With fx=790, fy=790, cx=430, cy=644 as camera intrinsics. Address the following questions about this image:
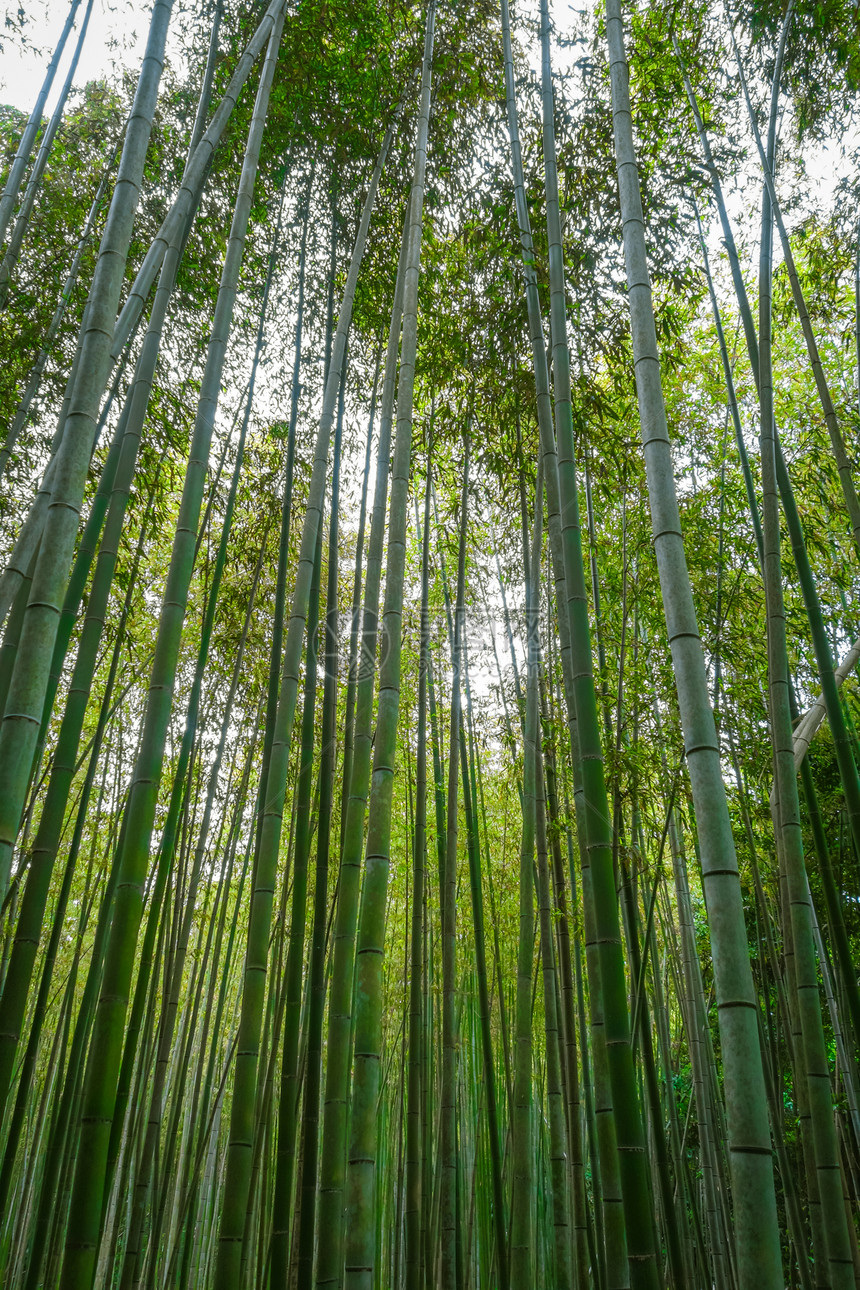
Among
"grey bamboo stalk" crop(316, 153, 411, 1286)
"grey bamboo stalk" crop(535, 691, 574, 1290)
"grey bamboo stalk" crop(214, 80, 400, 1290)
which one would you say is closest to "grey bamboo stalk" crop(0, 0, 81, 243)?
"grey bamboo stalk" crop(214, 80, 400, 1290)

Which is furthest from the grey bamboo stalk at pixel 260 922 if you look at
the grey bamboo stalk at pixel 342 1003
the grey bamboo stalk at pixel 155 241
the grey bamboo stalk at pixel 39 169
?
the grey bamboo stalk at pixel 39 169

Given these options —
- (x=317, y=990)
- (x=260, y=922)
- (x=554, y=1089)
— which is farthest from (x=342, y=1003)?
(x=554, y=1089)

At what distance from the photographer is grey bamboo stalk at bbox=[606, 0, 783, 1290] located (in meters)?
1.20

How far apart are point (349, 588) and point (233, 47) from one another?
3.24m

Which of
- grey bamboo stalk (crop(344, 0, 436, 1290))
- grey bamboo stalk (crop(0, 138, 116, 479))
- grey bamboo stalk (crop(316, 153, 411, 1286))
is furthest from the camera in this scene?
grey bamboo stalk (crop(0, 138, 116, 479))

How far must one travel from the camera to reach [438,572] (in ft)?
18.0

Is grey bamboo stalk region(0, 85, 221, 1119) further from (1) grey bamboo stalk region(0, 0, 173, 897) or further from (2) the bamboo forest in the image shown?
(1) grey bamboo stalk region(0, 0, 173, 897)

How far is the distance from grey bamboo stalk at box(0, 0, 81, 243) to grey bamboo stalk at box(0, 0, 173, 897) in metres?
1.26

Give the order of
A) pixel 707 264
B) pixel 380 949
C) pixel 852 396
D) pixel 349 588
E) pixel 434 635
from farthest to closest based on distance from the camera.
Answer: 1. pixel 349 588
2. pixel 434 635
3. pixel 852 396
4. pixel 707 264
5. pixel 380 949

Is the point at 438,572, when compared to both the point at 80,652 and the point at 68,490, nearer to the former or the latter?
the point at 80,652

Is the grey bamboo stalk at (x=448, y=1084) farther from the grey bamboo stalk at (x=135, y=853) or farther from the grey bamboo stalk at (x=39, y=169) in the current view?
the grey bamboo stalk at (x=39, y=169)

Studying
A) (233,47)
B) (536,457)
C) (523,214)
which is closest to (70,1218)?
(523,214)

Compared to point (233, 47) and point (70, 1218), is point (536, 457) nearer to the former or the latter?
point (233, 47)

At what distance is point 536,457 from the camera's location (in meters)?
4.14
